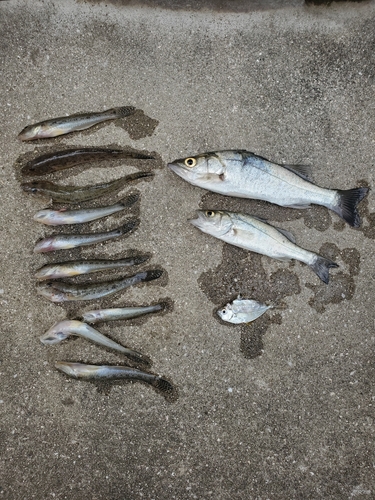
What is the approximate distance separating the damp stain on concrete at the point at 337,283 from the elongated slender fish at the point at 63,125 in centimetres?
264

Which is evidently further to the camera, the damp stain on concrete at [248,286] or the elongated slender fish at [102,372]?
the damp stain on concrete at [248,286]

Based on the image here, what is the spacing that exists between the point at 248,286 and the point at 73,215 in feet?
6.23

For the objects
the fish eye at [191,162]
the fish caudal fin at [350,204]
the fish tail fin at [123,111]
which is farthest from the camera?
the fish tail fin at [123,111]

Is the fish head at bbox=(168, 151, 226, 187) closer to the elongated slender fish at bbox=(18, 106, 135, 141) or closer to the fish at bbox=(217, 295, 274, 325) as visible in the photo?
the elongated slender fish at bbox=(18, 106, 135, 141)

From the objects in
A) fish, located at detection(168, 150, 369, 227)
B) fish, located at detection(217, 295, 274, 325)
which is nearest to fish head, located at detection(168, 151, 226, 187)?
fish, located at detection(168, 150, 369, 227)

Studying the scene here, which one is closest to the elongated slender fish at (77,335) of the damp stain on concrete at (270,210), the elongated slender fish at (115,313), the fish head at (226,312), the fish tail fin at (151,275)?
the elongated slender fish at (115,313)

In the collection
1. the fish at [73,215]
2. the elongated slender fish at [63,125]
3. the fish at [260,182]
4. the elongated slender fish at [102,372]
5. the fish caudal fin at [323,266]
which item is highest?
the elongated slender fish at [63,125]

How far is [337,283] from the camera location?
12.6 ft

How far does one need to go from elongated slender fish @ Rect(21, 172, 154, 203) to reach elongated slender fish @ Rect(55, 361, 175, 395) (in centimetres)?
164

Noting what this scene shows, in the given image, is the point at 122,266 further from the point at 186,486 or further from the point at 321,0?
the point at 321,0

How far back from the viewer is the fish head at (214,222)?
3.59 metres

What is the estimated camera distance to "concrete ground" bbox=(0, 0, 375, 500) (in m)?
3.70

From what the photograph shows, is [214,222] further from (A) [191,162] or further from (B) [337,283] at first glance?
(B) [337,283]

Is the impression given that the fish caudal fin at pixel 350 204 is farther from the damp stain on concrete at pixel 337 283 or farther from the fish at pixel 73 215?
the fish at pixel 73 215
